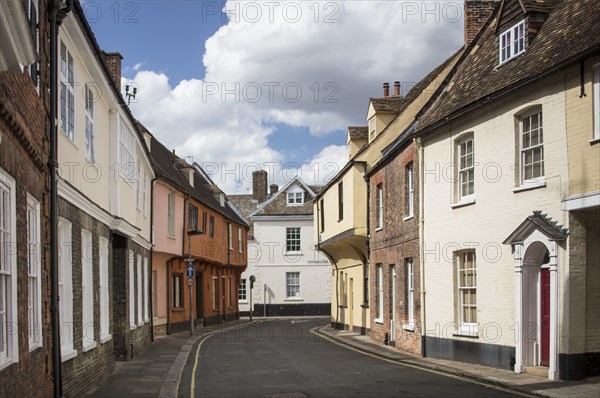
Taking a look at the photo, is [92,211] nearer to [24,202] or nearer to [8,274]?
[24,202]

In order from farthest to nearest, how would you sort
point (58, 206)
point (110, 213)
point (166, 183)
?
point (166, 183), point (110, 213), point (58, 206)

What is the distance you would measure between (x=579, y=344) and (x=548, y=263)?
6.49ft

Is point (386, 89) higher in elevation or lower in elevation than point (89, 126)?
higher

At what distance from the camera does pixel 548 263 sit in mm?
15234

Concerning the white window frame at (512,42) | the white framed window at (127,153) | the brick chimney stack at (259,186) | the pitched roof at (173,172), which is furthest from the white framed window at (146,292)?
the brick chimney stack at (259,186)

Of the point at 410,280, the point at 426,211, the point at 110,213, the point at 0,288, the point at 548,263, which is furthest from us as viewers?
the point at 410,280

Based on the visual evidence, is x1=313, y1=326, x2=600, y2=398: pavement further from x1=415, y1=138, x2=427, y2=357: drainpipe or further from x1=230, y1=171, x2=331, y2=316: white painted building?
x1=230, y1=171, x2=331, y2=316: white painted building

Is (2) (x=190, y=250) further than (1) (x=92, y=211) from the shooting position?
Yes

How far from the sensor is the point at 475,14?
2283cm

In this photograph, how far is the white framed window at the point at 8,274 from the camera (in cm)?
780

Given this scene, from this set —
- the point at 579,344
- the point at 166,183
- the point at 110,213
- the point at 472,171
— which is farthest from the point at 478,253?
the point at 166,183

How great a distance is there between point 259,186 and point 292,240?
9.75 m

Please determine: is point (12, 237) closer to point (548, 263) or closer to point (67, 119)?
point (67, 119)

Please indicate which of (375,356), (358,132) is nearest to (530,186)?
(375,356)
